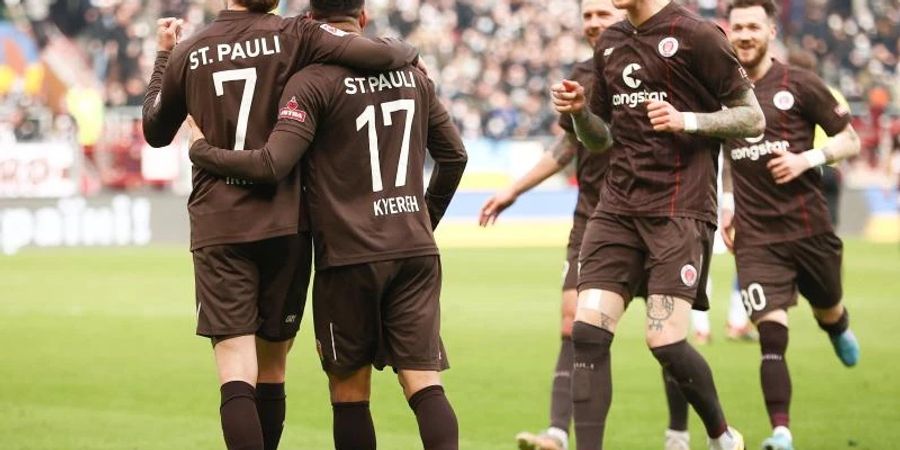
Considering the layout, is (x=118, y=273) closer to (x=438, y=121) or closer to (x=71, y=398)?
(x=71, y=398)

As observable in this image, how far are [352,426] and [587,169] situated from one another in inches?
105

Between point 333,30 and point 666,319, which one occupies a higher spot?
point 333,30

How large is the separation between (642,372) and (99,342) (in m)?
4.57

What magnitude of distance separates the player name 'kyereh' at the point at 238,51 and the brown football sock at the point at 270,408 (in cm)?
143

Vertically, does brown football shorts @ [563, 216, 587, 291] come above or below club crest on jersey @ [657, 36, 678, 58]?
below

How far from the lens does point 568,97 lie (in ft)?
21.7

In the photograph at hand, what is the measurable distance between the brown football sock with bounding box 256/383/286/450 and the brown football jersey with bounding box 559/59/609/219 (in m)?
2.40

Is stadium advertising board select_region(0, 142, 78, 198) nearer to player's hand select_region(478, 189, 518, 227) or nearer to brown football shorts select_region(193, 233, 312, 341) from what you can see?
player's hand select_region(478, 189, 518, 227)

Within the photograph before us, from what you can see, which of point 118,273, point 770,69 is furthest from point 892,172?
point 770,69

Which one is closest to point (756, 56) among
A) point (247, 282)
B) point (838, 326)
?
point (838, 326)

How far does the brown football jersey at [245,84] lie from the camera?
5746mm

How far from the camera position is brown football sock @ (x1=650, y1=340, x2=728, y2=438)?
6828 mm

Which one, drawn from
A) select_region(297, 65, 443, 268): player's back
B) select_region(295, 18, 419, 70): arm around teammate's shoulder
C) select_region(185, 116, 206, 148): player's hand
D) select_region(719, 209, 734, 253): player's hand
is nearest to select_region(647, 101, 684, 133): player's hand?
select_region(297, 65, 443, 268): player's back

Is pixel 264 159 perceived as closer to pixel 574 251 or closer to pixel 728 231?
pixel 574 251
